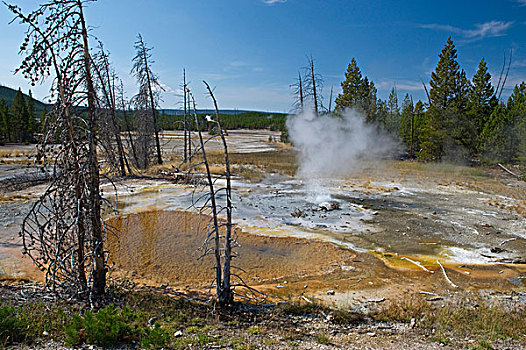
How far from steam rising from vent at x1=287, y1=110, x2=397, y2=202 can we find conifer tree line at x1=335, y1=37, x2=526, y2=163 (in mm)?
8323

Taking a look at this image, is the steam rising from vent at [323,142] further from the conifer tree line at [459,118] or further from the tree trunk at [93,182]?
the tree trunk at [93,182]

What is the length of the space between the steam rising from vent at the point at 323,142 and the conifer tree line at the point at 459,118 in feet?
27.3

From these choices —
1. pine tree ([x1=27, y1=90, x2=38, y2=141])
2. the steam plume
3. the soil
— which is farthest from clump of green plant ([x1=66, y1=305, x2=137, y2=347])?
pine tree ([x1=27, y1=90, x2=38, y2=141])

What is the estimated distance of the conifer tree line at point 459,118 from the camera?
2997 cm

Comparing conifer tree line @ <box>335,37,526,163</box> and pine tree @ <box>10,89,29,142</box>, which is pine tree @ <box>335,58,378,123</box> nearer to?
conifer tree line @ <box>335,37,526,163</box>

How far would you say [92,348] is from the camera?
4980 mm

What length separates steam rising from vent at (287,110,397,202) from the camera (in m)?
22.7

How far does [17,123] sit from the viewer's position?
1844 inches

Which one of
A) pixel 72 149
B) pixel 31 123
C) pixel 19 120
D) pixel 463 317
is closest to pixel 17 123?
pixel 19 120

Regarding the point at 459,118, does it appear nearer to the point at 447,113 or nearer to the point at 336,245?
the point at 447,113

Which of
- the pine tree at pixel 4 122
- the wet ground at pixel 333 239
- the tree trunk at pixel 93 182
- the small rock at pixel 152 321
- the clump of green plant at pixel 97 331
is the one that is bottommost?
the wet ground at pixel 333 239

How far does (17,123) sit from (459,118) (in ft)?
171

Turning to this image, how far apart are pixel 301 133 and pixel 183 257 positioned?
14.2 meters

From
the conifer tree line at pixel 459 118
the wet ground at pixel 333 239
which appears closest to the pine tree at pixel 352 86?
the conifer tree line at pixel 459 118
